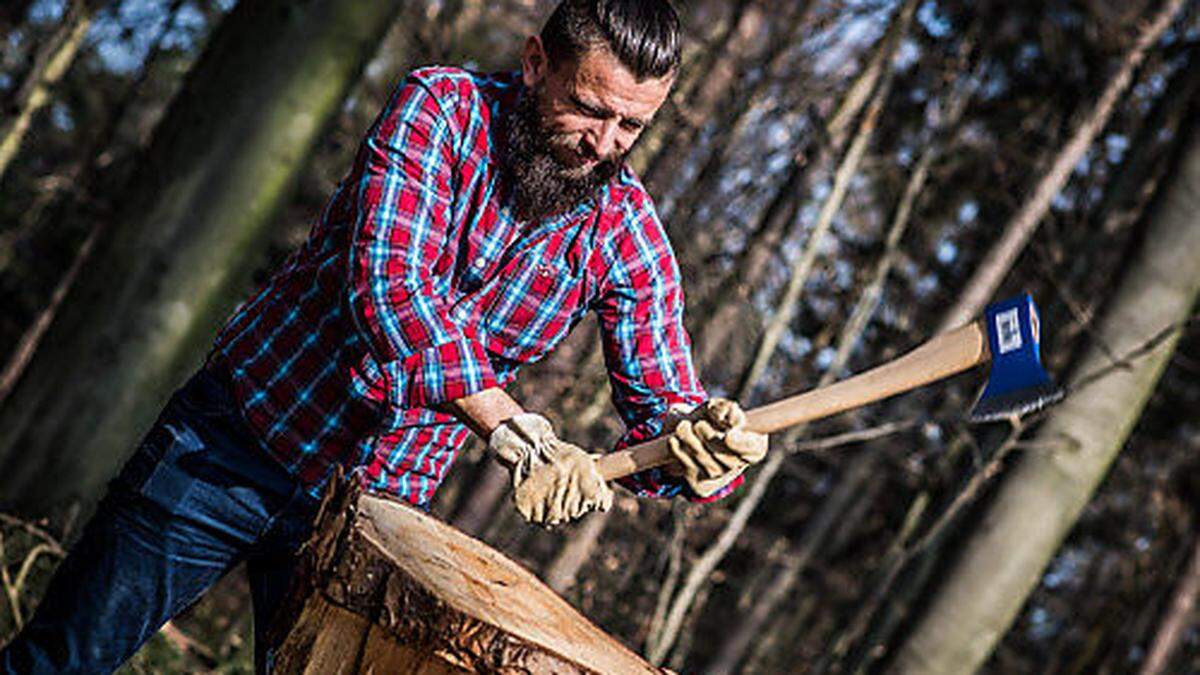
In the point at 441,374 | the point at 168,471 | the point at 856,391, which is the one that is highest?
the point at 856,391

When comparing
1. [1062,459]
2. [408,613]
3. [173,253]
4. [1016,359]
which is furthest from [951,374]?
[173,253]

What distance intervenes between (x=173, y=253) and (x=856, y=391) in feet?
10.5

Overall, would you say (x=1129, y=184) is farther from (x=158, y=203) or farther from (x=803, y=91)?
(x=158, y=203)

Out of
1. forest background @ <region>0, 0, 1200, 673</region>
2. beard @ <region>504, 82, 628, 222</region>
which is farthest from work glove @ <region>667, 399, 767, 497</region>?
forest background @ <region>0, 0, 1200, 673</region>

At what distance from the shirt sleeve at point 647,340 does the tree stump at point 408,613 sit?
42 centimetres

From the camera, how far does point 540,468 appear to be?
2.28 meters

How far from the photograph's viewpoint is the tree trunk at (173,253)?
479 cm

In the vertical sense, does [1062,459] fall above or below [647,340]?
above

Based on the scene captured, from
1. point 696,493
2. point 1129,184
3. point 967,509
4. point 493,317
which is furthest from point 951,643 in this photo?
point 493,317

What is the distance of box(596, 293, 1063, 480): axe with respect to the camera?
2.41 m

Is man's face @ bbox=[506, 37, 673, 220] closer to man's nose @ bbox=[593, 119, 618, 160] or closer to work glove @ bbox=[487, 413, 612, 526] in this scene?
man's nose @ bbox=[593, 119, 618, 160]

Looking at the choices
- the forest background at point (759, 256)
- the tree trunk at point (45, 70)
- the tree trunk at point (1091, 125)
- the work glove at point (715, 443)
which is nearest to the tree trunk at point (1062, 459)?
the forest background at point (759, 256)

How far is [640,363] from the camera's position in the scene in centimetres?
257

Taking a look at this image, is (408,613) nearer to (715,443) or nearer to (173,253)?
(715,443)
